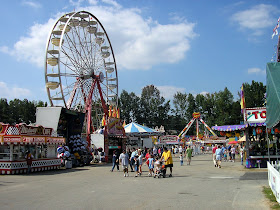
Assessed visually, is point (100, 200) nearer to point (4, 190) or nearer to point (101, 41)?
point (4, 190)

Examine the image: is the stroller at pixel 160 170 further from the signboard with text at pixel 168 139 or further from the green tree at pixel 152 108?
the green tree at pixel 152 108

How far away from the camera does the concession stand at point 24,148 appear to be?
19.3 meters

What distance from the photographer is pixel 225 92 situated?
274 feet

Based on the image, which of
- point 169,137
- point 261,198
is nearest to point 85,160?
point 261,198

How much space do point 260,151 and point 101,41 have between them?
22.4 metres

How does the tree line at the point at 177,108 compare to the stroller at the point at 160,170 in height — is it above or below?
above

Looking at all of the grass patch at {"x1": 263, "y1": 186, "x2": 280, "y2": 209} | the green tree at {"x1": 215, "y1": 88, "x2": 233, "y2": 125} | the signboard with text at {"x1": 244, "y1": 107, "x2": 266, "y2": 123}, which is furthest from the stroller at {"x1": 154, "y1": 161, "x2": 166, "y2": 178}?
the green tree at {"x1": 215, "y1": 88, "x2": 233, "y2": 125}

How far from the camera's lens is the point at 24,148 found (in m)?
21.2

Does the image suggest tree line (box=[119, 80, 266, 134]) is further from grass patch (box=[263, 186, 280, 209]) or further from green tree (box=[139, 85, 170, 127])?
grass patch (box=[263, 186, 280, 209])

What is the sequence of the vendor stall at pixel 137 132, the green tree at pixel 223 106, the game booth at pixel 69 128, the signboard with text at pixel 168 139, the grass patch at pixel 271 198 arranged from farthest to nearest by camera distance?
1. the green tree at pixel 223 106
2. the signboard with text at pixel 168 139
3. the vendor stall at pixel 137 132
4. the game booth at pixel 69 128
5. the grass patch at pixel 271 198

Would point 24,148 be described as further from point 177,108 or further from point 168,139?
point 177,108

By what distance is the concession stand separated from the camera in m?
Result: 19.3

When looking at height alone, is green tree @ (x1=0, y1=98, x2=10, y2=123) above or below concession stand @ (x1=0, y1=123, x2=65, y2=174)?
above

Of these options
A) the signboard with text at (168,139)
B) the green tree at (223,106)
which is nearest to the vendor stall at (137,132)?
the signboard with text at (168,139)
